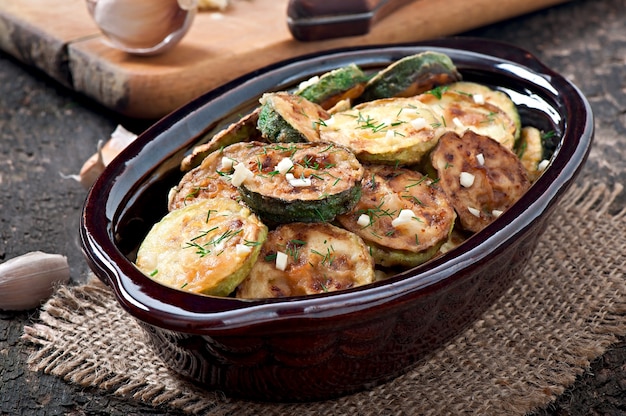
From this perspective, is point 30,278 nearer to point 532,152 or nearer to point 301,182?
point 301,182

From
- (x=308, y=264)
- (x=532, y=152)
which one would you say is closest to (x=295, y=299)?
(x=308, y=264)

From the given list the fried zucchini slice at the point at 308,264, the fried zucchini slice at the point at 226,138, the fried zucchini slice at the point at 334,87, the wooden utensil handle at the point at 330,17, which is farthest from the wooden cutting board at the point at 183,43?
the fried zucchini slice at the point at 308,264

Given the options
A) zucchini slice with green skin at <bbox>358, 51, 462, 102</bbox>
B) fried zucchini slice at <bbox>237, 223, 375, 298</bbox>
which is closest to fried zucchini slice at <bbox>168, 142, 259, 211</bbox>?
fried zucchini slice at <bbox>237, 223, 375, 298</bbox>

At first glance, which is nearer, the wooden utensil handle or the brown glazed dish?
the brown glazed dish

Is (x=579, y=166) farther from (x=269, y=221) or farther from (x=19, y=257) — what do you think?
(x=19, y=257)

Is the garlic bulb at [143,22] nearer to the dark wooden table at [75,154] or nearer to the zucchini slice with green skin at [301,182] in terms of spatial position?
the dark wooden table at [75,154]

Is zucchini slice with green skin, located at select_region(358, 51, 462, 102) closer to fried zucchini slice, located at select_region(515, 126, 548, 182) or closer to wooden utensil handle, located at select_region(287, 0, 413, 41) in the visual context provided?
fried zucchini slice, located at select_region(515, 126, 548, 182)

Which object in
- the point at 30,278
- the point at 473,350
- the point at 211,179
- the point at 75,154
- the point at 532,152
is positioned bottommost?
the point at 75,154
